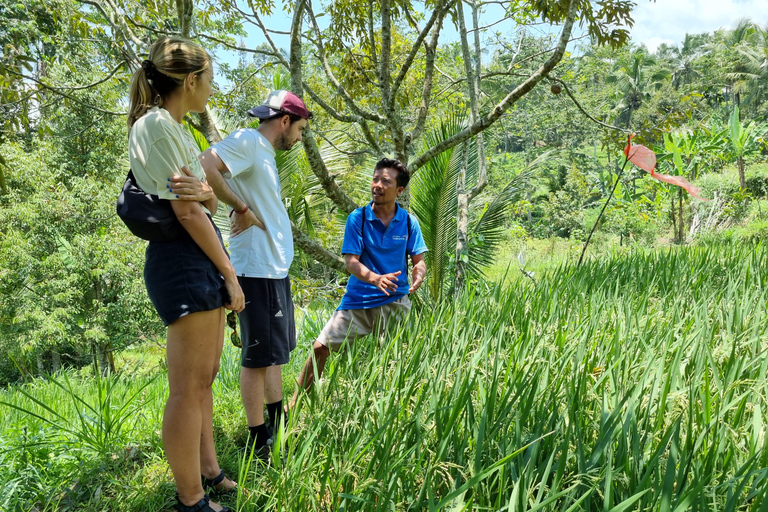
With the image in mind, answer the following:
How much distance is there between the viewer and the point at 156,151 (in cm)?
146

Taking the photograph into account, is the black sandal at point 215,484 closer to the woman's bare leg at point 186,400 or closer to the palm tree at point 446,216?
the woman's bare leg at point 186,400

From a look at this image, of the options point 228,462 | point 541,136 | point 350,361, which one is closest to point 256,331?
point 350,361

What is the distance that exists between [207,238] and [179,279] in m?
0.14

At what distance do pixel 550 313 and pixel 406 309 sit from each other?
2.45 ft

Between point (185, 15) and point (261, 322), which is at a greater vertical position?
point (185, 15)

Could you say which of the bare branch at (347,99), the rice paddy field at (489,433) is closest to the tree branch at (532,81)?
the bare branch at (347,99)

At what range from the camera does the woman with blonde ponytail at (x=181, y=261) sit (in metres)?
Result: 1.48

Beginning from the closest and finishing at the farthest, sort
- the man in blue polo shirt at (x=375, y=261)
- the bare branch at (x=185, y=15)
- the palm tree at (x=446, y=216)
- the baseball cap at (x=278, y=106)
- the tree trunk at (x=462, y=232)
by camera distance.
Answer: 1. the baseball cap at (x=278, y=106)
2. the man in blue polo shirt at (x=375, y=261)
3. the bare branch at (x=185, y=15)
4. the tree trunk at (x=462, y=232)
5. the palm tree at (x=446, y=216)

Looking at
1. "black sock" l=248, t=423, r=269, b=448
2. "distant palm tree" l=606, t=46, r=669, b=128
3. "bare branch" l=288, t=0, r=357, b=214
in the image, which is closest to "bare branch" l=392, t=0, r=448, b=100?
"bare branch" l=288, t=0, r=357, b=214

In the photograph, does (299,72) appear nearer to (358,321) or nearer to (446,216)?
(358,321)

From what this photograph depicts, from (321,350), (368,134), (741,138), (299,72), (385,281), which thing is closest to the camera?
(385,281)

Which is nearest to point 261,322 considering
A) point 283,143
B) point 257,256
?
point 257,256

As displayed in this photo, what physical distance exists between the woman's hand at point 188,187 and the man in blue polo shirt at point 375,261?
1125mm

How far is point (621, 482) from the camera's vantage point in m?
1.29
